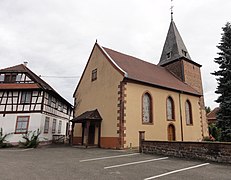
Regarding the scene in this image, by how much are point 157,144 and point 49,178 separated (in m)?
6.67

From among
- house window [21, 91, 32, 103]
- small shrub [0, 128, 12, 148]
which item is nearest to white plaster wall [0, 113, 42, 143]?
small shrub [0, 128, 12, 148]

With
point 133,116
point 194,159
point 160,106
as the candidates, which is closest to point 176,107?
point 160,106

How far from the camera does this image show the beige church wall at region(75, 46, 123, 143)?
48.7ft

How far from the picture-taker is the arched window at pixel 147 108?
1523 cm

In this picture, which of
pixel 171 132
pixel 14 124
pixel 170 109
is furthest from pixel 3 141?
pixel 170 109

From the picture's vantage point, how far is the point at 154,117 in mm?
15586

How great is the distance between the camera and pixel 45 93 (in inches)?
759

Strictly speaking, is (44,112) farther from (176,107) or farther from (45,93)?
(176,107)

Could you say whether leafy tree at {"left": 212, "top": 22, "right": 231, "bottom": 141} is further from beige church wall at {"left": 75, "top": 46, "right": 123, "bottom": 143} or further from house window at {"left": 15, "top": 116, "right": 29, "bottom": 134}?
house window at {"left": 15, "top": 116, "right": 29, "bottom": 134}

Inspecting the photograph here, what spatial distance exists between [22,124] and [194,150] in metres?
15.5

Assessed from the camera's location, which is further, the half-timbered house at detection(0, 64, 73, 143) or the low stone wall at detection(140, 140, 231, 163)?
the half-timbered house at detection(0, 64, 73, 143)

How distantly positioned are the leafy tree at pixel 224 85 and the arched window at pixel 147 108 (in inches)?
198

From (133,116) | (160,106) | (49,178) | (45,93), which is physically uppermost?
(45,93)

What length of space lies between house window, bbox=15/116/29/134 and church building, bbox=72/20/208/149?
4.57 meters
